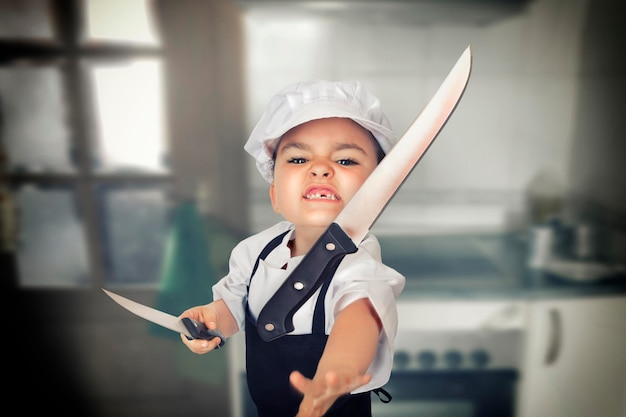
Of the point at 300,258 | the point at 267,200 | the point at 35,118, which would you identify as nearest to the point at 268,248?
the point at 300,258

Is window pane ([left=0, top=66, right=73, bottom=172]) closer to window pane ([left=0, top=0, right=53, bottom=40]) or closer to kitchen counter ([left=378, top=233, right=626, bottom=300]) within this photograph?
window pane ([left=0, top=0, right=53, bottom=40])

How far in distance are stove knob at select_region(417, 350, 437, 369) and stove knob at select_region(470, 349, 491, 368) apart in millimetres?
Answer: 56

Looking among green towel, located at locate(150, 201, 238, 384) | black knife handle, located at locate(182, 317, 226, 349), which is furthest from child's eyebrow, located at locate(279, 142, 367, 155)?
green towel, located at locate(150, 201, 238, 384)

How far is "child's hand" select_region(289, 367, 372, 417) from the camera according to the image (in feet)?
0.72

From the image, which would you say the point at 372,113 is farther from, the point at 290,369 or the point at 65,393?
the point at 65,393

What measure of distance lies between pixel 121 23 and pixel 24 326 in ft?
1.39

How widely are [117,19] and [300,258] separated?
411mm

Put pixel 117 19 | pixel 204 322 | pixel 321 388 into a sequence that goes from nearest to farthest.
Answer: pixel 321 388 < pixel 204 322 < pixel 117 19

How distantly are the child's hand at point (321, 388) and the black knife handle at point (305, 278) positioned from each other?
0.06 m

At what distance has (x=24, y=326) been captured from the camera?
581mm

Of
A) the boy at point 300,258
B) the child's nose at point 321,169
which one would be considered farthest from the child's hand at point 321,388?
the child's nose at point 321,169

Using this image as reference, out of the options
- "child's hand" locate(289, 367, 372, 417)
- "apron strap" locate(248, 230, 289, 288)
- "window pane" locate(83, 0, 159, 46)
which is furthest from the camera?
"window pane" locate(83, 0, 159, 46)

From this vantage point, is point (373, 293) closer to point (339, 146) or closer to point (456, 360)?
point (339, 146)

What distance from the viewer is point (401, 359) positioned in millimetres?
568
